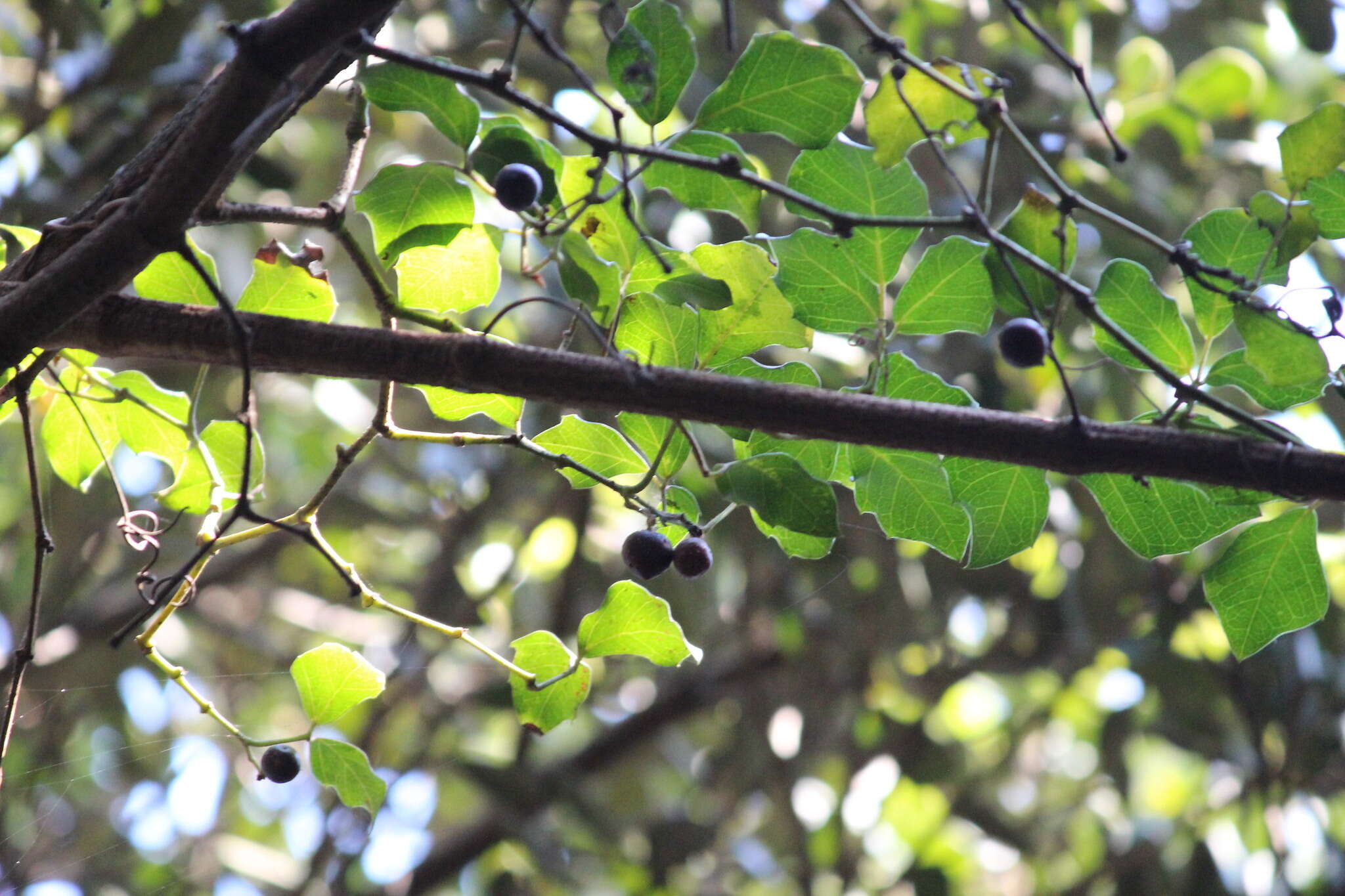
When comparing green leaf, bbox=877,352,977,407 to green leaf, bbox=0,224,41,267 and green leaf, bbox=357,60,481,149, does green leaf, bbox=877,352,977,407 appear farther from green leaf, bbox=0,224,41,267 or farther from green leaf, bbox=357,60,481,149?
green leaf, bbox=0,224,41,267

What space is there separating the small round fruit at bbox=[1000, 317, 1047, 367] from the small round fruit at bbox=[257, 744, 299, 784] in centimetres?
54

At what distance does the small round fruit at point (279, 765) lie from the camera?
751 mm

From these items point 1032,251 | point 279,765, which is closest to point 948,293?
point 1032,251

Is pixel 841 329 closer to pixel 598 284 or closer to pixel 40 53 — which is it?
pixel 598 284

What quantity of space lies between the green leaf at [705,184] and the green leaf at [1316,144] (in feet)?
0.98

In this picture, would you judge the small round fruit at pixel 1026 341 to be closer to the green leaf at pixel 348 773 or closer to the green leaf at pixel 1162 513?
the green leaf at pixel 1162 513

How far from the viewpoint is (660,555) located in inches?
26.1

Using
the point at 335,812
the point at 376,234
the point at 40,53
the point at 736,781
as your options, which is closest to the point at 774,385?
the point at 376,234

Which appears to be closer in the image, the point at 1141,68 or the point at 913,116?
the point at 913,116

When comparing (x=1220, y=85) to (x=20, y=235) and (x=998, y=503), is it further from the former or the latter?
(x=20, y=235)

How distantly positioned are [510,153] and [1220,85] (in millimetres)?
1936

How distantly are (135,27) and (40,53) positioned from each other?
15 centimetres

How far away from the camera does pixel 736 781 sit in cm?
231

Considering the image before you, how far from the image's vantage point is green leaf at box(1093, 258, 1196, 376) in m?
0.66
